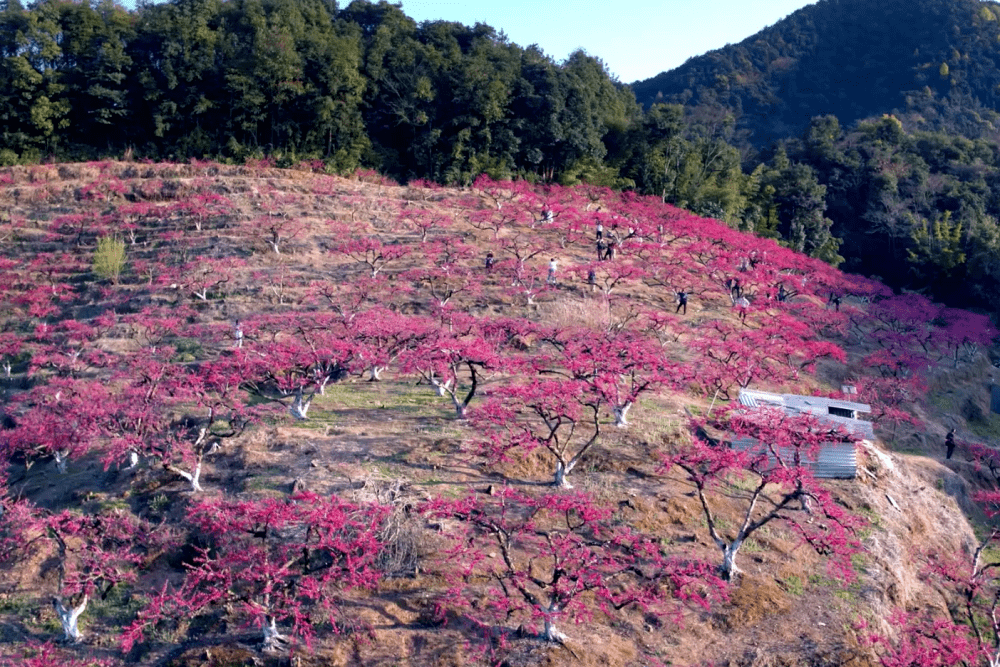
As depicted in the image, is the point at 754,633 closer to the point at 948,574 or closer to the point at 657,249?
the point at 948,574

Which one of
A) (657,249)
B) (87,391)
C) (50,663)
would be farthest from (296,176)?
(50,663)

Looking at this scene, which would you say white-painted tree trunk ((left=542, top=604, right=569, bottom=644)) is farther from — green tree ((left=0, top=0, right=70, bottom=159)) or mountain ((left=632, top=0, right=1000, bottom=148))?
mountain ((left=632, top=0, right=1000, bottom=148))

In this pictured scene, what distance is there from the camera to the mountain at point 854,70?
250 feet

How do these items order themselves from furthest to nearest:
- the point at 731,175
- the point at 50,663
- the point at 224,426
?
the point at 731,175 → the point at 224,426 → the point at 50,663

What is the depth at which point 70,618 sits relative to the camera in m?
11.2

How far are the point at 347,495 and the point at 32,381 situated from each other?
12.0 m

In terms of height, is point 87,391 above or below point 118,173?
below

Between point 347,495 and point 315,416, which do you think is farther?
point 315,416

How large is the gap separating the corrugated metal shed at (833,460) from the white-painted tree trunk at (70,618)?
12.2m

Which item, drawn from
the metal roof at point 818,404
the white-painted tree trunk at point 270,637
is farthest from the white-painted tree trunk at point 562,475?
the metal roof at point 818,404

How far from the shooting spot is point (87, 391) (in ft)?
55.0

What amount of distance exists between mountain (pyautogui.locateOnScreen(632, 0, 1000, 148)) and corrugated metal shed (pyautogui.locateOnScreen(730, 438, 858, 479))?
209 feet

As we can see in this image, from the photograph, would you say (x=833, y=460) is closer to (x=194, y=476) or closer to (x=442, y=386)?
(x=442, y=386)

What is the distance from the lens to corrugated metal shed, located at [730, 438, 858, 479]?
1661 centimetres
